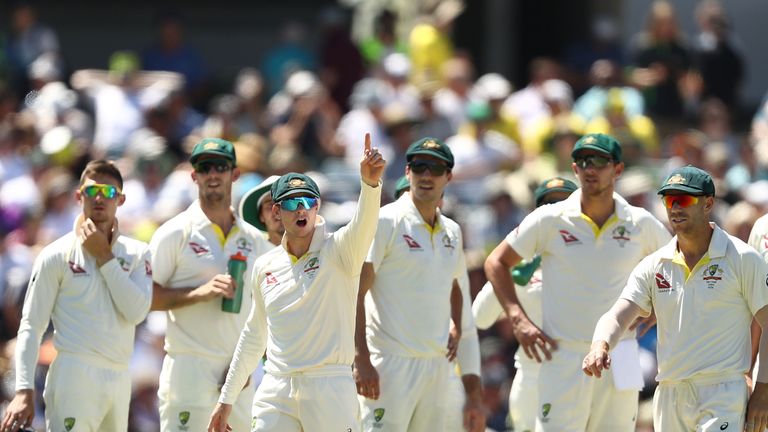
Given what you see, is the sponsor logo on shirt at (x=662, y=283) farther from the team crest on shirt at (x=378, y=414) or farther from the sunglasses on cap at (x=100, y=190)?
the sunglasses on cap at (x=100, y=190)

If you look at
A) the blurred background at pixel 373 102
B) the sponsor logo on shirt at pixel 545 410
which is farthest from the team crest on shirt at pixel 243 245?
the blurred background at pixel 373 102

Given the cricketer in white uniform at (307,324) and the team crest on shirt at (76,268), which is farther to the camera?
the team crest on shirt at (76,268)

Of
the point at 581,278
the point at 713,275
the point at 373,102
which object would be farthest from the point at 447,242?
the point at 373,102

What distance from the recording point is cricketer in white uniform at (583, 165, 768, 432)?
972 centimetres

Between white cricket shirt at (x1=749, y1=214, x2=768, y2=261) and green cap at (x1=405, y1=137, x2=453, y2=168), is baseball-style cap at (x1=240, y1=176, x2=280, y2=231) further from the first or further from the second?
white cricket shirt at (x1=749, y1=214, x2=768, y2=261)

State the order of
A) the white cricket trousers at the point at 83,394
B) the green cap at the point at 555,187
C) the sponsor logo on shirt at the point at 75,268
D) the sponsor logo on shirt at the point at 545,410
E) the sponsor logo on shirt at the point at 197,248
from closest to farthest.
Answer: the white cricket trousers at the point at 83,394 < the sponsor logo on shirt at the point at 75,268 < the sponsor logo on shirt at the point at 545,410 < the sponsor logo on shirt at the point at 197,248 < the green cap at the point at 555,187

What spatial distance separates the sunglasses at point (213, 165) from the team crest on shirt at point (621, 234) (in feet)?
8.78

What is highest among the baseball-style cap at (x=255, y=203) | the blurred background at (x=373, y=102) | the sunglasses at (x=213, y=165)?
the blurred background at (x=373, y=102)

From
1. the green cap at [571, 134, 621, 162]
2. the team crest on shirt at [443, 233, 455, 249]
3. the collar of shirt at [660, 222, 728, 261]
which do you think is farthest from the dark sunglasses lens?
the collar of shirt at [660, 222, 728, 261]

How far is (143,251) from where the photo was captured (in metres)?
11.2

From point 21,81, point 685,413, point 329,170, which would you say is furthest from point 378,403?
point 21,81

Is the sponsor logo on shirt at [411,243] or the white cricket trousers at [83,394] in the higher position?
the sponsor logo on shirt at [411,243]

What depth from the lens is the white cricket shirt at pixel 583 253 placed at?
437 inches

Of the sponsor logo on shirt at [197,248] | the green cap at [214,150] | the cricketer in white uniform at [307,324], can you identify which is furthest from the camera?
the sponsor logo on shirt at [197,248]
